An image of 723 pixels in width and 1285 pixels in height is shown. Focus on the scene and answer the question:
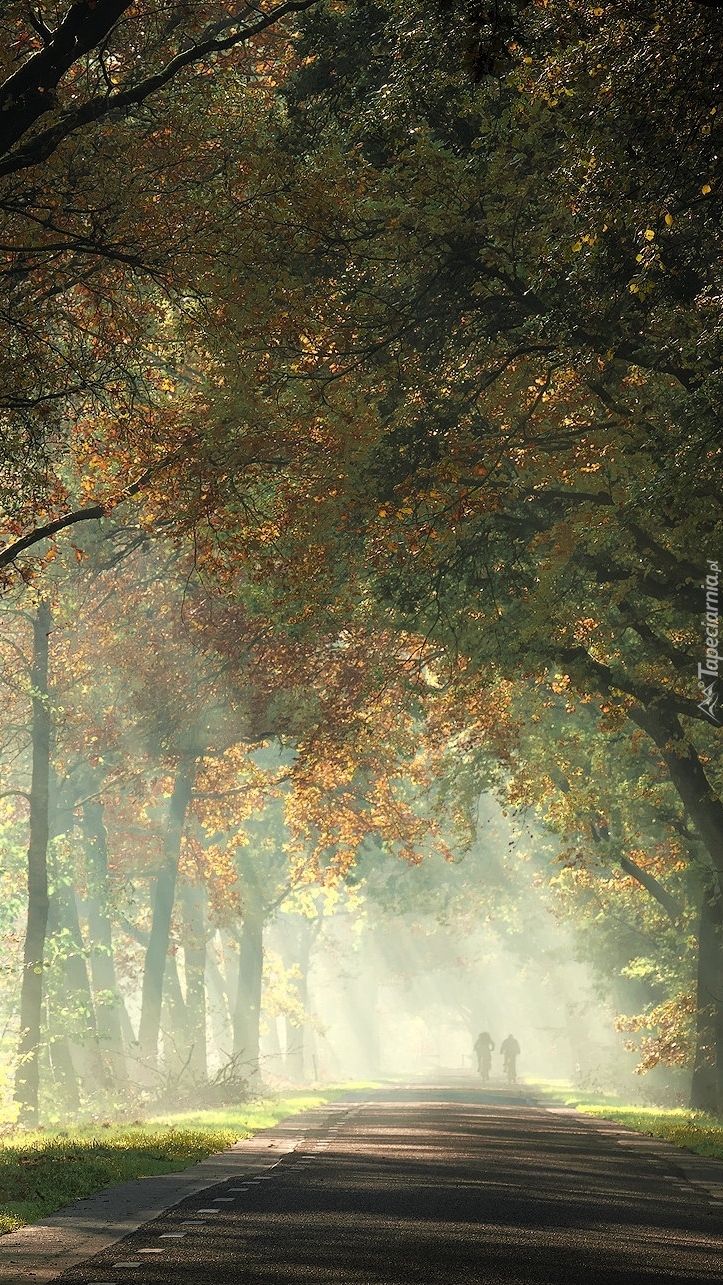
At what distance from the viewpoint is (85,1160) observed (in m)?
15.7

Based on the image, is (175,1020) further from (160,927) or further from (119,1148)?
(119,1148)

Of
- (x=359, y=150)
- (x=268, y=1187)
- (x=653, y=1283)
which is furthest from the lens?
(x=359, y=150)

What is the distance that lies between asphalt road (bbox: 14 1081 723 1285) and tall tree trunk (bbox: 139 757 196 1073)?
2116cm

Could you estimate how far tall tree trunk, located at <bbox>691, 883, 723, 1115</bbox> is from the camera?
2805cm

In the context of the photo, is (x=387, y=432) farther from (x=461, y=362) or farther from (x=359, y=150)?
(x=359, y=150)

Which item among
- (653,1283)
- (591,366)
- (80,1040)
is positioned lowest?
(653,1283)

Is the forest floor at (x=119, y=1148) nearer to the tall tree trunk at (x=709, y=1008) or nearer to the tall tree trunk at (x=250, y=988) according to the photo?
the tall tree trunk at (x=709, y=1008)

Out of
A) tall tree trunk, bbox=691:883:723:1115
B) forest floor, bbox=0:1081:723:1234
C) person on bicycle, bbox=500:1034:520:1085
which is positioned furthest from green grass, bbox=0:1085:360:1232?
person on bicycle, bbox=500:1034:520:1085

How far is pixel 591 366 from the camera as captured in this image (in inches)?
616

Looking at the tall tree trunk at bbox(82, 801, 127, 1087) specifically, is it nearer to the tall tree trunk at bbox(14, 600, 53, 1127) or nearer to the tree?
the tall tree trunk at bbox(14, 600, 53, 1127)

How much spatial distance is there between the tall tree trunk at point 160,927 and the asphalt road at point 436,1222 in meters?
21.2

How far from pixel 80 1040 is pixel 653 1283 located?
3049 cm

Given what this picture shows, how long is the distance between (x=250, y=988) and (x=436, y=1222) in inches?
1553

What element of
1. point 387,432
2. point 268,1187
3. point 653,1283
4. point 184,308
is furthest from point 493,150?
point 653,1283
